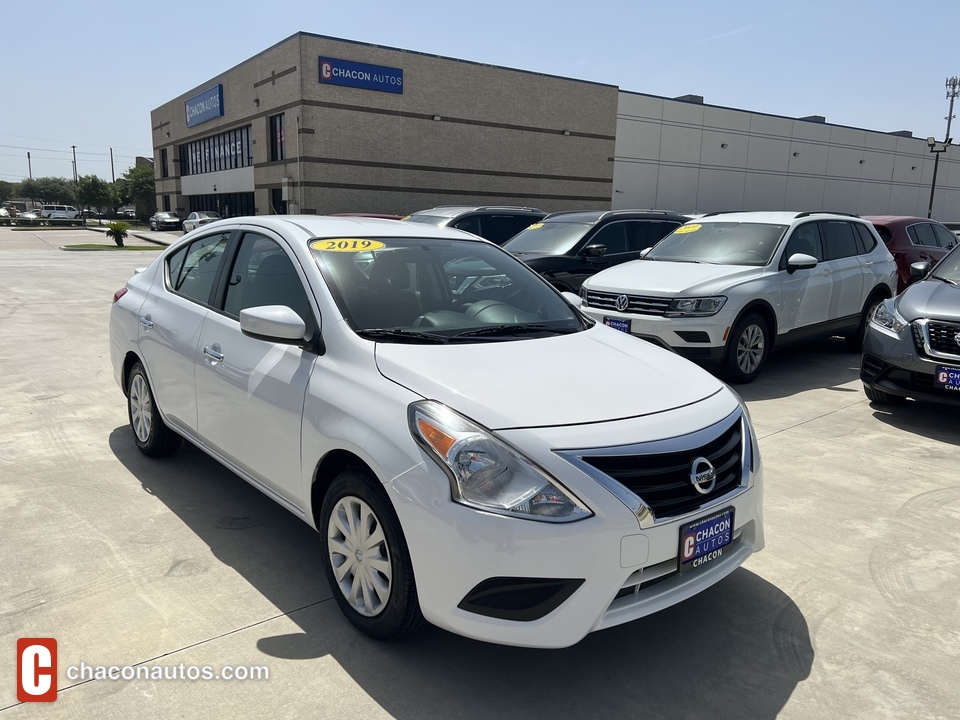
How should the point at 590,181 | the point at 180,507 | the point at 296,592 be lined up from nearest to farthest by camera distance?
the point at 296,592
the point at 180,507
the point at 590,181

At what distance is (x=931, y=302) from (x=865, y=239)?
3.58m

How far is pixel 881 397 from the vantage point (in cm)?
678

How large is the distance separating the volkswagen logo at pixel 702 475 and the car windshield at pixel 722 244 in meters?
5.86

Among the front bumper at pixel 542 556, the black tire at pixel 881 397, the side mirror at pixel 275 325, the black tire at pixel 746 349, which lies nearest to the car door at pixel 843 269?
the black tire at pixel 746 349

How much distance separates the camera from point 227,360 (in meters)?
3.76

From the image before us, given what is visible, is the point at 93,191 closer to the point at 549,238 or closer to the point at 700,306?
the point at 549,238

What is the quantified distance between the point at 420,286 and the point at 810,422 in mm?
4195

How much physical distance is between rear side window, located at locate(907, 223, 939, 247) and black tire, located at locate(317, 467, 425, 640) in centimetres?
1146

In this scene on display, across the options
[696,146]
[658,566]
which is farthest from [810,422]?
[696,146]

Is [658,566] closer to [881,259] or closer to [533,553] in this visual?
[533,553]

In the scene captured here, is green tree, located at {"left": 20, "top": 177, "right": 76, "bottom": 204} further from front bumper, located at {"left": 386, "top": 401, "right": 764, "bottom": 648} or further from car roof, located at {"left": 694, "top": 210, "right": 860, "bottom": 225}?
front bumper, located at {"left": 386, "top": 401, "right": 764, "bottom": 648}

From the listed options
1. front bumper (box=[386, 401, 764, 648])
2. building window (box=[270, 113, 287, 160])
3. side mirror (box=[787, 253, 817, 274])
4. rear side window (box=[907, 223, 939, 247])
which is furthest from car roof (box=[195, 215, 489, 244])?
building window (box=[270, 113, 287, 160])

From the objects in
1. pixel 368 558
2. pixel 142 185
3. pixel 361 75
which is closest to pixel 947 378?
pixel 368 558

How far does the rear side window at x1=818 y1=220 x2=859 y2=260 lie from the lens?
8906 millimetres
